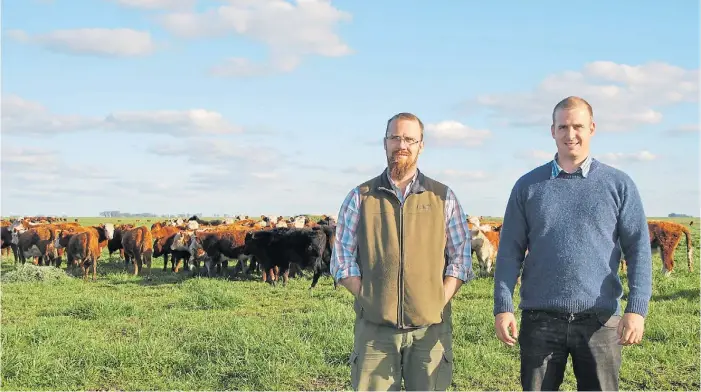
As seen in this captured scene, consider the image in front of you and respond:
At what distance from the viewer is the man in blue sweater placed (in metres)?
3.58

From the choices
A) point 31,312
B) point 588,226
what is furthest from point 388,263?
point 31,312

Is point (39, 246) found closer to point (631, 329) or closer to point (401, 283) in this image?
point (401, 283)

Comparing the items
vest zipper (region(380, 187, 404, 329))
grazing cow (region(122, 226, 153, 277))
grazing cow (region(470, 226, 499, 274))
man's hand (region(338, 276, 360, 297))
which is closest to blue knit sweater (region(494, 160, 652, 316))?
vest zipper (region(380, 187, 404, 329))

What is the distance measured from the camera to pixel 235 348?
7.67 meters

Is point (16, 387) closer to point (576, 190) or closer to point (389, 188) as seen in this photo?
point (389, 188)

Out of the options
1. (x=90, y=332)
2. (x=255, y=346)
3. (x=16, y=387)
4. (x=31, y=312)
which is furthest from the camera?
(x=31, y=312)

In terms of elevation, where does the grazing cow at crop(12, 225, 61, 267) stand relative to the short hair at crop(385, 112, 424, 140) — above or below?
below

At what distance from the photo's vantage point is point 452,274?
12.4 feet

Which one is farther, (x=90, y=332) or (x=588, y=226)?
(x=90, y=332)

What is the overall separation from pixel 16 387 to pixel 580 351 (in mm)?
6137

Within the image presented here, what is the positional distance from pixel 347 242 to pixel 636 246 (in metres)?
1.70

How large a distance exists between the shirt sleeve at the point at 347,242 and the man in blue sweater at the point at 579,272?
89 centimetres

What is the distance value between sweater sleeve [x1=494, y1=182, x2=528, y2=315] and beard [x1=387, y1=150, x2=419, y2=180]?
657 millimetres

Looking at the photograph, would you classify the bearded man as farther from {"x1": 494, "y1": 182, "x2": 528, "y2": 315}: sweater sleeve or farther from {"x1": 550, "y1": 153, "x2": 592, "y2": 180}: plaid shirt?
{"x1": 550, "y1": 153, "x2": 592, "y2": 180}: plaid shirt
